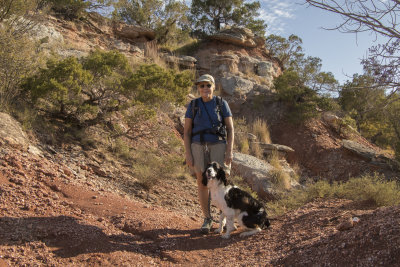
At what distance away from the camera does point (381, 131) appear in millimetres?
17828

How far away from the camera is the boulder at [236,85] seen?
615 inches

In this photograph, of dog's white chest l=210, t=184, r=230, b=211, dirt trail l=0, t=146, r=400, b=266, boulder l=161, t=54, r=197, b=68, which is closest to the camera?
dirt trail l=0, t=146, r=400, b=266

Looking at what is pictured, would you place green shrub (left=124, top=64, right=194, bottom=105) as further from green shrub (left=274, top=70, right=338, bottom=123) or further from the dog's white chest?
green shrub (left=274, top=70, right=338, bottom=123)

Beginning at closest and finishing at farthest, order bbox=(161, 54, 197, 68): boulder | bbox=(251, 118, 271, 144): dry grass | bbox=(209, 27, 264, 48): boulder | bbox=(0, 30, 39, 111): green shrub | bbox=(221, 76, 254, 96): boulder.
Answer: bbox=(0, 30, 39, 111): green shrub < bbox=(251, 118, 271, 144): dry grass < bbox=(221, 76, 254, 96): boulder < bbox=(161, 54, 197, 68): boulder < bbox=(209, 27, 264, 48): boulder

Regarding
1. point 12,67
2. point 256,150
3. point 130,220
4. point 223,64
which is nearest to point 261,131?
point 256,150

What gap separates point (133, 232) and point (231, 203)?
1419 mm

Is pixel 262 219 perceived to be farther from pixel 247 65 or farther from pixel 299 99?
pixel 247 65

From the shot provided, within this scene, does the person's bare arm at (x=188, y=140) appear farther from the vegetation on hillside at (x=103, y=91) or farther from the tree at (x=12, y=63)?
the tree at (x=12, y=63)

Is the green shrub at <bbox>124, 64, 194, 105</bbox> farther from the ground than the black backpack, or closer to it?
farther from the ground

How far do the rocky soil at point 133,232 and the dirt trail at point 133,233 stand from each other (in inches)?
0.4

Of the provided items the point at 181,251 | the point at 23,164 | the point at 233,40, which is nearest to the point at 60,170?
the point at 23,164

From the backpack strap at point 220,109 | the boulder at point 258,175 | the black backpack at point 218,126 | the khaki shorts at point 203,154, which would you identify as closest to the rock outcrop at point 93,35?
the boulder at point 258,175

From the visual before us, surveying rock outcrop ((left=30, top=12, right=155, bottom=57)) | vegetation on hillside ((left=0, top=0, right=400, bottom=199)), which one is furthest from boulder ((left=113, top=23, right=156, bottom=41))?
vegetation on hillside ((left=0, top=0, right=400, bottom=199))

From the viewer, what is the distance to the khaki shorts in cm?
445
